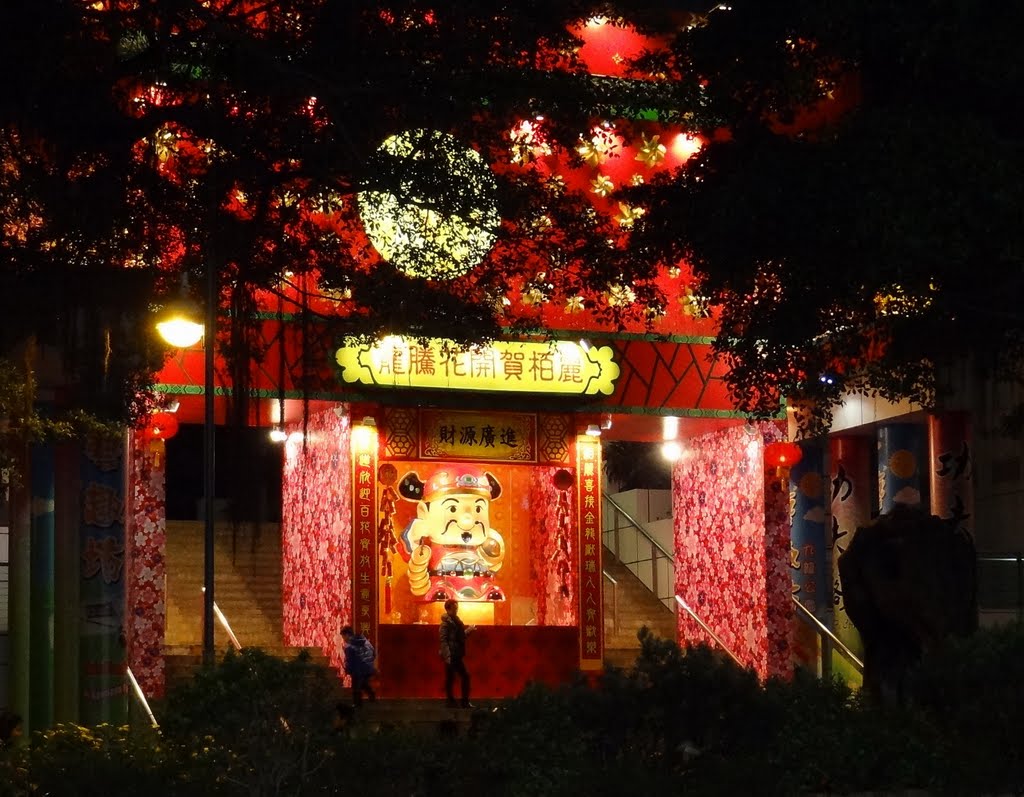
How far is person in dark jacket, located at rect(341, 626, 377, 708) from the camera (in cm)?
2169

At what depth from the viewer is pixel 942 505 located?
2984 cm

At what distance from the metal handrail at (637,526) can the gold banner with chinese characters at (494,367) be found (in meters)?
4.87

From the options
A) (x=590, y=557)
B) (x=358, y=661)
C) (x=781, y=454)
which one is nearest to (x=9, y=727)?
(x=358, y=661)

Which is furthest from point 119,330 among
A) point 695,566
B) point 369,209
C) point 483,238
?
point 695,566

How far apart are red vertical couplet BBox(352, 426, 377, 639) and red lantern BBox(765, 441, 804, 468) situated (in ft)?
17.7

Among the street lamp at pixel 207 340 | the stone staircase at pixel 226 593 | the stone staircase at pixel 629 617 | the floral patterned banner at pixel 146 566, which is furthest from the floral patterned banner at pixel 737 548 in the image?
the street lamp at pixel 207 340

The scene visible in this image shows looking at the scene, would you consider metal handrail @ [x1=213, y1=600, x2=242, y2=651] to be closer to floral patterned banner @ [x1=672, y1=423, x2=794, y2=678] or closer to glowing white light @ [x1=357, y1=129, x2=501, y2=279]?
floral patterned banner @ [x1=672, y1=423, x2=794, y2=678]

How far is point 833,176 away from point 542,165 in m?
10.3

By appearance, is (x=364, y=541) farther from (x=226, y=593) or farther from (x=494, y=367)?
(x=226, y=593)

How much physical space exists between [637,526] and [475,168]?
1768 cm

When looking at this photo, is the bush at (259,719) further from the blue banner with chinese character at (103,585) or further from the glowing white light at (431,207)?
the blue banner with chinese character at (103,585)

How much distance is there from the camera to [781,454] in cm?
2508

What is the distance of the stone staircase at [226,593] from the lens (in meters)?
25.3

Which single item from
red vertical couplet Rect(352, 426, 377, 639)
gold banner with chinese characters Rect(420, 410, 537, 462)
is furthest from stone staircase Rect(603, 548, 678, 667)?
red vertical couplet Rect(352, 426, 377, 639)
